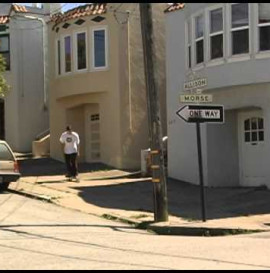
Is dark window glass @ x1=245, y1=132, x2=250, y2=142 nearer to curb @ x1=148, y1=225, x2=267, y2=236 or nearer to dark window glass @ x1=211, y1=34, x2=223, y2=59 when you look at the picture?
dark window glass @ x1=211, y1=34, x2=223, y2=59

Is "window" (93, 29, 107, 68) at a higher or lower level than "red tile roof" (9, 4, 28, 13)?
lower

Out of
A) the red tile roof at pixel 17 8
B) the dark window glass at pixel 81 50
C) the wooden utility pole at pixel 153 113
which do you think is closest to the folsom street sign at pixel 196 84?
the wooden utility pole at pixel 153 113

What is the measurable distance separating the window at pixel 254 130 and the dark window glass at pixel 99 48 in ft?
25.9

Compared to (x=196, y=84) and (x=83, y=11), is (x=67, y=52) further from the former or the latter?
(x=196, y=84)

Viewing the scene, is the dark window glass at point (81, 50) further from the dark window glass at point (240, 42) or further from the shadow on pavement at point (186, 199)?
the dark window glass at point (240, 42)

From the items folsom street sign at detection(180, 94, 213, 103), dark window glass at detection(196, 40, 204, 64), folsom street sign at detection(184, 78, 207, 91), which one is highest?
dark window glass at detection(196, 40, 204, 64)

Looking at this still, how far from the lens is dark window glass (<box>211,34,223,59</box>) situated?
19.1 metres

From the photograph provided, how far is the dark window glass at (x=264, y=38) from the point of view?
59.1 ft

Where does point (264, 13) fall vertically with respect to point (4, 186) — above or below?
above

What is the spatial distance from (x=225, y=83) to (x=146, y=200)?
417cm

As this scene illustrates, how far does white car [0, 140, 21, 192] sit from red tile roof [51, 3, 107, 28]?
29.3 ft

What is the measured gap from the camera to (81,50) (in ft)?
86.9

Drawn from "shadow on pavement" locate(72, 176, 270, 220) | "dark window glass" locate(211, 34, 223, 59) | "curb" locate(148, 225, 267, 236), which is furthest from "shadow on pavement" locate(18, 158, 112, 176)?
"curb" locate(148, 225, 267, 236)

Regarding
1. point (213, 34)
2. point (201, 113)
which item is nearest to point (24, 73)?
point (213, 34)
